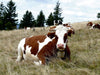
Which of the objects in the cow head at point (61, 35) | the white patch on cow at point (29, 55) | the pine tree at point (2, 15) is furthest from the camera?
the pine tree at point (2, 15)

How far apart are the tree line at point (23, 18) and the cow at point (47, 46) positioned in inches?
1514

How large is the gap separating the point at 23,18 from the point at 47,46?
53.7 meters

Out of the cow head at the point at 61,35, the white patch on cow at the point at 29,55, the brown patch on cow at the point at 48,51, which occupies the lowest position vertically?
the white patch on cow at the point at 29,55

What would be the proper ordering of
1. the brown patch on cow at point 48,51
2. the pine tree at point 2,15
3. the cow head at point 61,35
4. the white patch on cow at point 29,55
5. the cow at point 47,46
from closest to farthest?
the cow head at point 61,35
the cow at point 47,46
the brown patch on cow at point 48,51
the white patch on cow at point 29,55
the pine tree at point 2,15

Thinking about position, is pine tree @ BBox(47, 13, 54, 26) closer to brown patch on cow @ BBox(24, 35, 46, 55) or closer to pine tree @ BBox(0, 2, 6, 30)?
pine tree @ BBox(0, 2, 6, 30)

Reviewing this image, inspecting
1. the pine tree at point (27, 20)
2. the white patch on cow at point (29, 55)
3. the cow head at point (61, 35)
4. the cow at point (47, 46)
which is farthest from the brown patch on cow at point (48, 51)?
the pine tree at point (27, 20)

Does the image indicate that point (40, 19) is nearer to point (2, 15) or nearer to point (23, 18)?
point (23, 18)

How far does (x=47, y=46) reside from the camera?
17.6ft

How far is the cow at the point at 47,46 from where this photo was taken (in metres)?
4.97

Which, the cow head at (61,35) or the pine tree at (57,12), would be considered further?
the pine tree at (57,12)

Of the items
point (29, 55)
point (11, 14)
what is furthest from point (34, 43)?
point (11, 14)

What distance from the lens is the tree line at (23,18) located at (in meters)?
47.0

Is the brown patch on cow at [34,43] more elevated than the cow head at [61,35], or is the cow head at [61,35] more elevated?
the cow head at [61,35]

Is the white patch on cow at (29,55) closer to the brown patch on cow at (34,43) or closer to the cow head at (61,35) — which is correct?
the brown patch on cow at (34,43)
